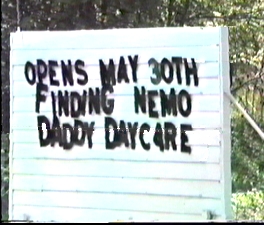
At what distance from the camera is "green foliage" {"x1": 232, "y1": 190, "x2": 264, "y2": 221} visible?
7.68 ft

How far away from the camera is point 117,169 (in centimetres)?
232

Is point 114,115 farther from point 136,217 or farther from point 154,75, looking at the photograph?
point 136,217

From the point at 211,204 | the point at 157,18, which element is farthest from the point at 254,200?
the point at 157,18

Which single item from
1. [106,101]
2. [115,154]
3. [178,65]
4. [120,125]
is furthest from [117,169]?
[178,65]

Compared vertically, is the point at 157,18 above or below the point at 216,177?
above

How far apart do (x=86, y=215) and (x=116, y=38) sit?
0.78 metres

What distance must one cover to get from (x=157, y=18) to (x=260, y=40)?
2.87 ft

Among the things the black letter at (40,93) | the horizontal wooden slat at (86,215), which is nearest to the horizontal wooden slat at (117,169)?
the horizontal wooden slat at (86,215)

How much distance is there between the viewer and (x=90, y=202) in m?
2.36

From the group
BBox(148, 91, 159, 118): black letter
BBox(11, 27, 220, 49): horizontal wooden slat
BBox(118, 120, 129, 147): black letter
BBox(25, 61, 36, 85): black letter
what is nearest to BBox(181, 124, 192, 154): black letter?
BBox(148, 91, 159, 118): black letter

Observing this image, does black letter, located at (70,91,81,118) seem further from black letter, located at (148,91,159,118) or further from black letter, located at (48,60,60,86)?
black letter, located at (148,91,159,118)

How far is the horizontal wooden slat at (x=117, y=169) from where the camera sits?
2.24 metres

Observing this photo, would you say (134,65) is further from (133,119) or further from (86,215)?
(86,215)

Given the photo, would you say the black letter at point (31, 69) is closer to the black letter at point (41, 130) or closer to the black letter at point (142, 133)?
the black letter at point (41, 130)
